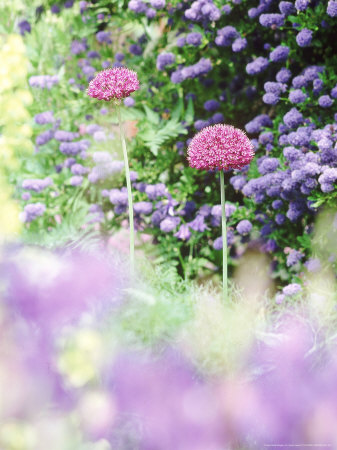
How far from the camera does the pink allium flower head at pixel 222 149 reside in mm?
1073

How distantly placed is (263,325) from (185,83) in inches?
75.0

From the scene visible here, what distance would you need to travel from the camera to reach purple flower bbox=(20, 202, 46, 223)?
8.43 feet

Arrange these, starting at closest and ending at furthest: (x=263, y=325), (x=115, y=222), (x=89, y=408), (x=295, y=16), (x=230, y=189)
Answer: (x=89, y=408) → (x=263, y=325) → (x=295, y=16) → (x=230, y=189) → (x=115, y=222)

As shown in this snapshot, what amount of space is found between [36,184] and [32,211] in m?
0.13

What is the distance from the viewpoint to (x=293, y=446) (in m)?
0.70

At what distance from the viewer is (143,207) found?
2.45m

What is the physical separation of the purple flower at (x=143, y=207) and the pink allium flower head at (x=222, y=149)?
1.36 meters

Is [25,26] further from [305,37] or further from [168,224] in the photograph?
[305,37]

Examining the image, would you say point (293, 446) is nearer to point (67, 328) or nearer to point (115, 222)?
point (67, 328)

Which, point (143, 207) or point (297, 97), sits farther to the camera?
point (143, 207)

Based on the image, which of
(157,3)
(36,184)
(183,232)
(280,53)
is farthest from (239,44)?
(36,184)

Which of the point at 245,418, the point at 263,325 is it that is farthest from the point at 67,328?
the point at 263,325

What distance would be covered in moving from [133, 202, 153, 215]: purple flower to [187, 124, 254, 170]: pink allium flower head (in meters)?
1.36

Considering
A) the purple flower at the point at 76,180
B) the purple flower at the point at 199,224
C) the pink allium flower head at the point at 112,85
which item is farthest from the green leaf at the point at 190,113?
the pink allium flower head at the point at 112,85
